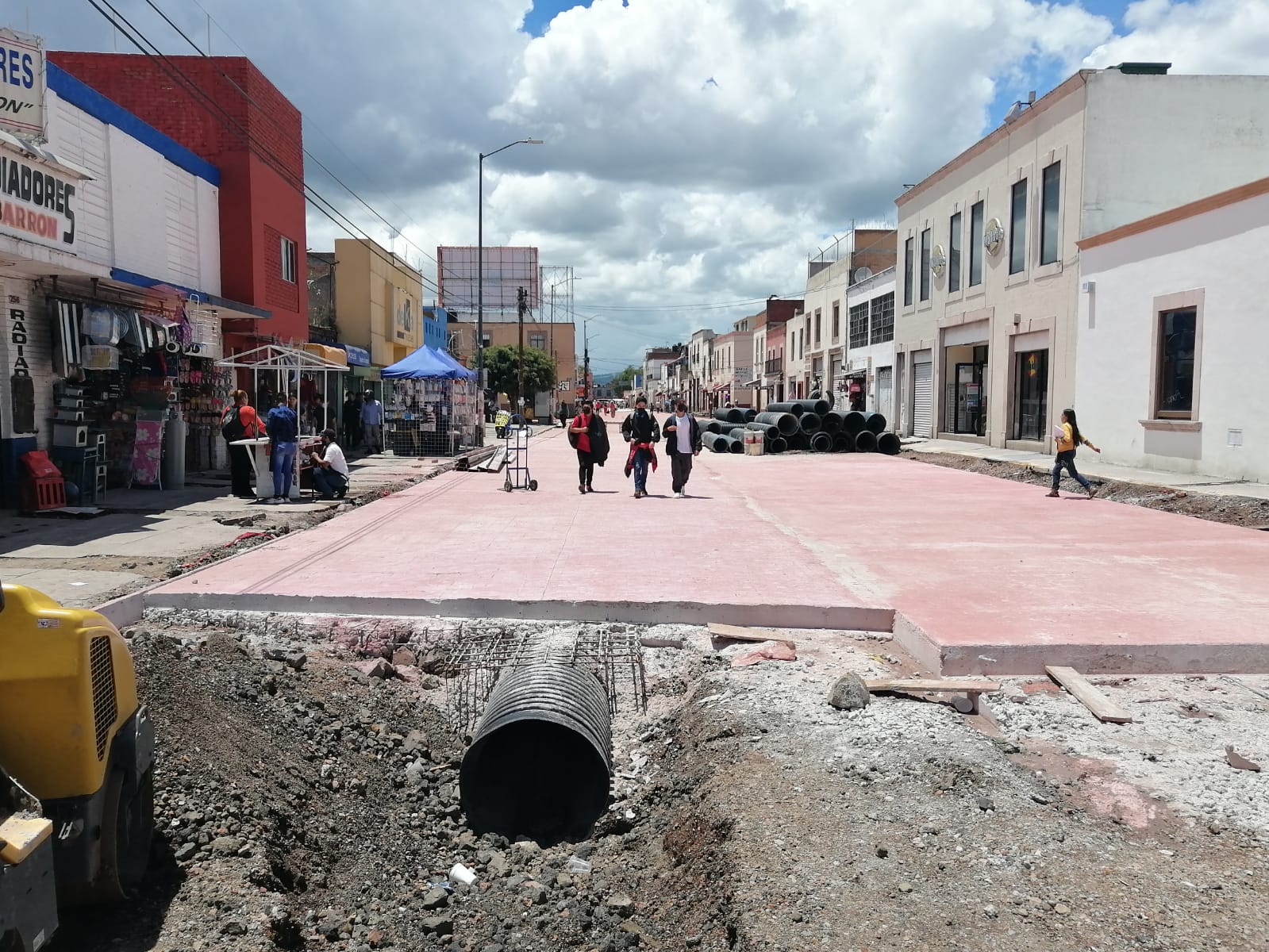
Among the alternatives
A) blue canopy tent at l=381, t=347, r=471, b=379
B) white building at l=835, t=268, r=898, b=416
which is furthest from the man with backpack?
white building at l=835, t=268, r=898, b=416

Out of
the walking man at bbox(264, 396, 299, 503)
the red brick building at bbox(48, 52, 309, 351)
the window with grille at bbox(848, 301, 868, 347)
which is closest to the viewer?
the walking man at bbox(264, 396, 299, 503)

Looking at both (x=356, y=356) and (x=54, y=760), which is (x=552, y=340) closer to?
(x=356, y=356)

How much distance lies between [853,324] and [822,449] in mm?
18559

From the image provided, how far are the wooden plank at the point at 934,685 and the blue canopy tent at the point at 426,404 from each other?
21.4m

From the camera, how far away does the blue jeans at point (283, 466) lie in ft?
47.6

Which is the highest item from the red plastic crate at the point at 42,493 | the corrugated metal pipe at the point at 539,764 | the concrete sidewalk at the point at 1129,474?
the red plastic crate at the point at 42,493

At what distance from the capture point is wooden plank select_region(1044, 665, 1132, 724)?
5.25 meters

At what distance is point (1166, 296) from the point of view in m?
19.2

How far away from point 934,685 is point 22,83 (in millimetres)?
12315

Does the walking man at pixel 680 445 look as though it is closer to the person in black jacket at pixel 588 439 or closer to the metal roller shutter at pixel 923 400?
the person in black jacket at pixel 588 439

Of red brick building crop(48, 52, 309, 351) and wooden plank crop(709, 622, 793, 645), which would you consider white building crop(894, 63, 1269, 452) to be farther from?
red brick building crop(48, 52, 309, 351)

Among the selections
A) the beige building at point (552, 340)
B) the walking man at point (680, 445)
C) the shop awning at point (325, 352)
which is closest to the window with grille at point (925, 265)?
the shop awning at point (325, 352)

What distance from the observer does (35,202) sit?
11.8 metres

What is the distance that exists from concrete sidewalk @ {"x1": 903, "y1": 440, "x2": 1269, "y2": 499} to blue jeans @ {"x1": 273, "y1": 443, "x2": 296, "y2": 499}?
14.4 metres
